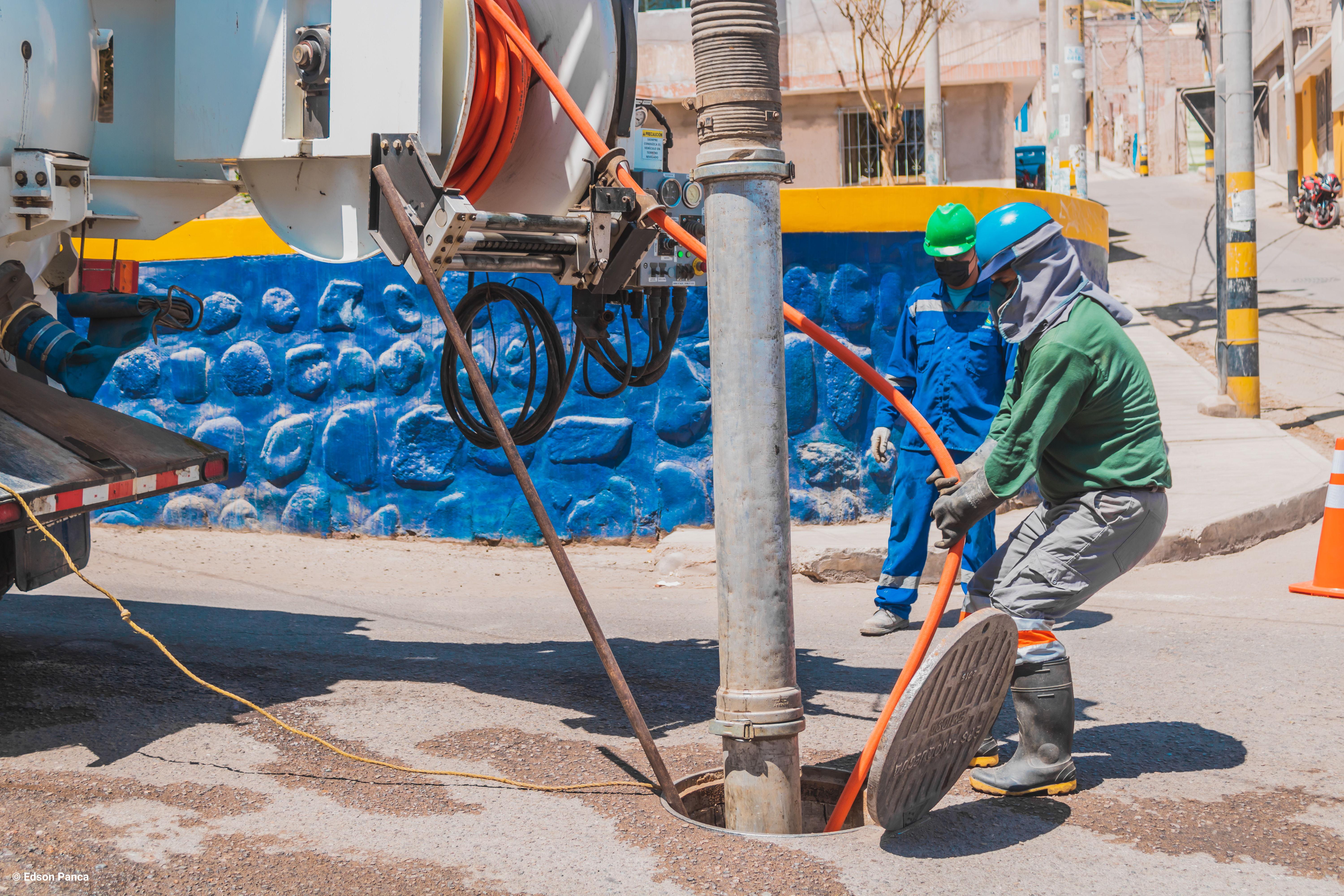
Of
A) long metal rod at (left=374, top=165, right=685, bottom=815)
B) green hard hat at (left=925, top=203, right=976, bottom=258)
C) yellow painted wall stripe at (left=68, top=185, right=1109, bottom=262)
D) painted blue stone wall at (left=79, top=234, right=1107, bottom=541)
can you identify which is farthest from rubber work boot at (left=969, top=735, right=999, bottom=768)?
yellow painted wall stripe at (left=68, top=185, right=1109, bottom=262)

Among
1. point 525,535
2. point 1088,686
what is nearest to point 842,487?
point 525,535

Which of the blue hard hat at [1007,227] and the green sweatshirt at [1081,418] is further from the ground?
the blue hard hat at [1007,227]

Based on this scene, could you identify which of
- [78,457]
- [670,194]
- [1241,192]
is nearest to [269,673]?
[78,457]

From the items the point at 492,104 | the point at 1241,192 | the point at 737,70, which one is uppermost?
the point at 1241,192

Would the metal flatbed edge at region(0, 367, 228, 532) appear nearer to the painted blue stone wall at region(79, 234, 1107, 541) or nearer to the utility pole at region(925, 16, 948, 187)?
the painted blue stone wall at region(79, 234, 1107, 541)

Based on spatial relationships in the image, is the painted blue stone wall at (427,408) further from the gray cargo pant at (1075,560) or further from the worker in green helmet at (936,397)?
the gray cargo pant at (1075,560)

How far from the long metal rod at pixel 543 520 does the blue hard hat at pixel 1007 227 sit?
5.33 ft

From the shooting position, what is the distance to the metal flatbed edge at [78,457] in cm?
459

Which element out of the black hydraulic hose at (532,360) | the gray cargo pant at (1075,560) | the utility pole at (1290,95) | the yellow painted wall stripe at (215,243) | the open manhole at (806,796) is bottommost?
the open manhole at (806,796)

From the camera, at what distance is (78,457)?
4.91 metres

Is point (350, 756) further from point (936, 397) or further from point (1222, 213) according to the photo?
point (1222, 213)

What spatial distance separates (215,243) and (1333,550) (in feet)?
26.2

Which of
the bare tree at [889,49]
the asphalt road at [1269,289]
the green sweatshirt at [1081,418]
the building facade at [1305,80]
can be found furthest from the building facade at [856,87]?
the green sweatshirt at [1081,418]

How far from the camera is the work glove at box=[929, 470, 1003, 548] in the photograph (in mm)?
3943
